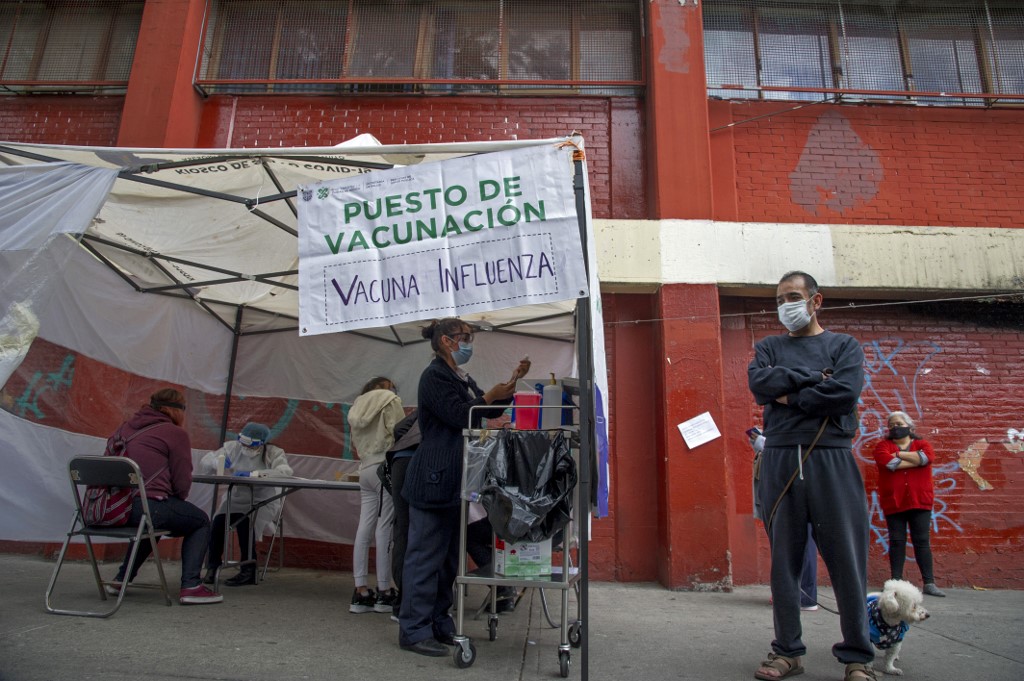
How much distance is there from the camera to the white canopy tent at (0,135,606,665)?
154 inches

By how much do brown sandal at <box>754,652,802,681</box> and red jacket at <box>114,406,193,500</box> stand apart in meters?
3.87

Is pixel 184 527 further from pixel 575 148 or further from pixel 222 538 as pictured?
pixel 575 148

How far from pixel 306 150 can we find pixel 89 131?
4.92m

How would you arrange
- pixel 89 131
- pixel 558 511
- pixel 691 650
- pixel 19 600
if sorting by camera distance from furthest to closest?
pixel 89 131 → pixel 19 600 → pixel 691 650 → pixel 558 511

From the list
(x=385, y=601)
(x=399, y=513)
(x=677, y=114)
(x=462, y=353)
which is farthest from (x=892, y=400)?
(x=385, y=601)

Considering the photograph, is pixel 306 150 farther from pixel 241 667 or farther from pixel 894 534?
pixel 894 534

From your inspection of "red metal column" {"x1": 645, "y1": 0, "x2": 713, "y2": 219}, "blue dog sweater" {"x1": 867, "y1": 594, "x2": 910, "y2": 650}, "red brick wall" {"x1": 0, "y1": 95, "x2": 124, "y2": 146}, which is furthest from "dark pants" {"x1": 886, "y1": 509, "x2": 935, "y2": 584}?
"red brick wall" {"x1": 0, "y1": 95, "x2": 124, "y2": 146}

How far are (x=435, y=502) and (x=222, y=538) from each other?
2954 mm

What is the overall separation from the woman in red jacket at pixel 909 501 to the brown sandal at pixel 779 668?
3190 mm

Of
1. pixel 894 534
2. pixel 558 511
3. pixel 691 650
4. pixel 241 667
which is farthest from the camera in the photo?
pixel 894 534

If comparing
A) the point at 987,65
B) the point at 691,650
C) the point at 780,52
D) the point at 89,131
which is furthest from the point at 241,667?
the point at 987,65

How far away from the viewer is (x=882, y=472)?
6152 mm

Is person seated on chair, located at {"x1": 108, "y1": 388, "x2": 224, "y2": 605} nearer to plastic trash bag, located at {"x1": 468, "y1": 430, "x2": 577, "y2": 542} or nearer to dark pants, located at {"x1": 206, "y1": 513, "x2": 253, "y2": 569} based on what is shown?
dark pants, located at {"x1": 206, "y1": 513, "x2": 253, "y2": 569}

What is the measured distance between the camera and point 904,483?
19.7 ft
